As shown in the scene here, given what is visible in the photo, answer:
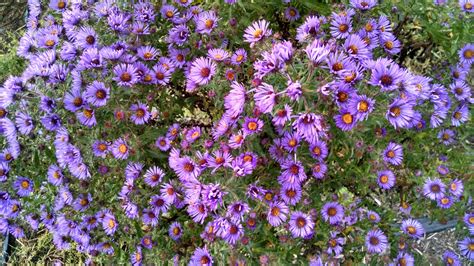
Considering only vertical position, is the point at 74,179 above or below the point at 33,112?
below

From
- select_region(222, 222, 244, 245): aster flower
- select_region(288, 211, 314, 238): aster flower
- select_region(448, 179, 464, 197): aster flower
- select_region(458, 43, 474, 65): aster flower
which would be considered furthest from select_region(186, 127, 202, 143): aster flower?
select_region(458, 43, 474, 65): aster flower

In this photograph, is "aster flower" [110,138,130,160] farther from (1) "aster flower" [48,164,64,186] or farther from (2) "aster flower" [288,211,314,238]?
(2) "aster flower" [288,211,314,238]

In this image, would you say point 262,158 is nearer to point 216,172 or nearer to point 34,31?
point 216,172

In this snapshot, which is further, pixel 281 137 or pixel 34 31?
pixel 34 31

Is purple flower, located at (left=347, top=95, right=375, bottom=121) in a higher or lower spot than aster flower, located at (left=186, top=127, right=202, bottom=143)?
higher

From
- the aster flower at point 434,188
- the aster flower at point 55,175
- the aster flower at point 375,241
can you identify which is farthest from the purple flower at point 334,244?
the aster flower at point 55,175

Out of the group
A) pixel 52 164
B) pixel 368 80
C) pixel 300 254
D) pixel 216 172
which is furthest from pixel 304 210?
pixel 52 164

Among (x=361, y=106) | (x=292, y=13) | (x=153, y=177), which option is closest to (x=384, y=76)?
(x=361, y=106)
